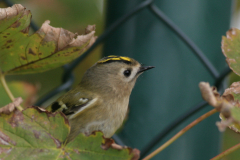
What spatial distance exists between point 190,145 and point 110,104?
28 cm

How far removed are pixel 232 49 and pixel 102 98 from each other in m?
0.45

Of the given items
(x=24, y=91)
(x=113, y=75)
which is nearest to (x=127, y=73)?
(x=113, y=75)

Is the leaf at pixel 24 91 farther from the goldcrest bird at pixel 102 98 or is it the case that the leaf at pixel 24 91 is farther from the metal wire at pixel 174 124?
the metal wire at pixel 174 124

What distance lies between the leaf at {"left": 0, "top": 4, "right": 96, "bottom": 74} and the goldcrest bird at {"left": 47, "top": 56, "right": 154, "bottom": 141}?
0.19m

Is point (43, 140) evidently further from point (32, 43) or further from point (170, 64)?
point (170, 64)

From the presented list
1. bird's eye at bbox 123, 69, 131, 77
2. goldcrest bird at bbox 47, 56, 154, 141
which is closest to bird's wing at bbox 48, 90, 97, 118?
goldcrest bird at bbox 47, 56, 154, 141

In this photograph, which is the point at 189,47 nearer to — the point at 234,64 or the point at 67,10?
the point at 234,64

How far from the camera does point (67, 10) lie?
1.78 metres

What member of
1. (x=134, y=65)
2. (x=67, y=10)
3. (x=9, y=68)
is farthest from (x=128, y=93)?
(x=67, y=10)

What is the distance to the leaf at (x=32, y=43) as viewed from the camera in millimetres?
545

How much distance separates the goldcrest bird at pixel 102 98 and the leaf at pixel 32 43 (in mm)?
192

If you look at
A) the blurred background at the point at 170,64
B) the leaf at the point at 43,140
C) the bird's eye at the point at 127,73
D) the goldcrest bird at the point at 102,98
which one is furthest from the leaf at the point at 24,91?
the leaf at the point at 43,140

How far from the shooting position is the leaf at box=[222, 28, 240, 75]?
0.55 meters

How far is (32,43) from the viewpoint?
61 cm
